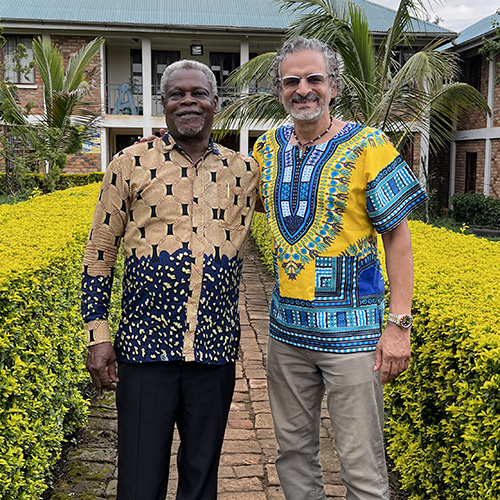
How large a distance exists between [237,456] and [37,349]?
1458 millimetres

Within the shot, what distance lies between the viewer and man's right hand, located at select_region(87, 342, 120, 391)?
7.41 feet

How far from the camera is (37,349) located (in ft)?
9.24

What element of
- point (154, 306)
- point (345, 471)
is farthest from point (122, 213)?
point (345, 471)

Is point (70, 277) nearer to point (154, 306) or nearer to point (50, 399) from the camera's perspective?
point (50, 399)

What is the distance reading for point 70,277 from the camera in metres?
3.50

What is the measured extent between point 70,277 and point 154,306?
1.46 meters

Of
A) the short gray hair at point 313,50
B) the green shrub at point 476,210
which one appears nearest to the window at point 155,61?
the green shrub at point 476,210

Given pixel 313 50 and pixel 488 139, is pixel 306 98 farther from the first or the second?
pixel 488 139

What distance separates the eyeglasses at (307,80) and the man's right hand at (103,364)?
124cm

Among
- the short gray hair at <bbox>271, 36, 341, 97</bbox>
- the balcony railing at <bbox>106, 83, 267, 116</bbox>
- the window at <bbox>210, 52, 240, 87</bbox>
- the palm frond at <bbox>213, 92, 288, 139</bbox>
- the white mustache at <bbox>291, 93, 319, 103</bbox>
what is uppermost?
the window at <bbox>210, 52, 240, 87</bbox>

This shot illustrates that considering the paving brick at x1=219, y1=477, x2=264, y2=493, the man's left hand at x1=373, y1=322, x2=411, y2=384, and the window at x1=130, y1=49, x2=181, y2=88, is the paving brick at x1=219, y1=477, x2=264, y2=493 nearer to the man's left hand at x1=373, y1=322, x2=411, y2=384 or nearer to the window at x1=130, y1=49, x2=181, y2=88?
the man's left hand at x1=373, y1=322, x2=411, y2=384

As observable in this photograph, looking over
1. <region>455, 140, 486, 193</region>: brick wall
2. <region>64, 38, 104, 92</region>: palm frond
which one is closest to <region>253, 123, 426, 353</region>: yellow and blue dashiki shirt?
<region>64, 38, 104, 92</region>: palm frond

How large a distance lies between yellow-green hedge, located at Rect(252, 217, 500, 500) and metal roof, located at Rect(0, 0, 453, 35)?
612 inches

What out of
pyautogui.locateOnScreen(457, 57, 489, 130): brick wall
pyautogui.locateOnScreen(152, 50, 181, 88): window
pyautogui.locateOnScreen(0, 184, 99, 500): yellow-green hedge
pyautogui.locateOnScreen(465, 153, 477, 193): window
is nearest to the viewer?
pyautogui.locateOnScreen(0, 184, 99, 500): yellow-green hedge
